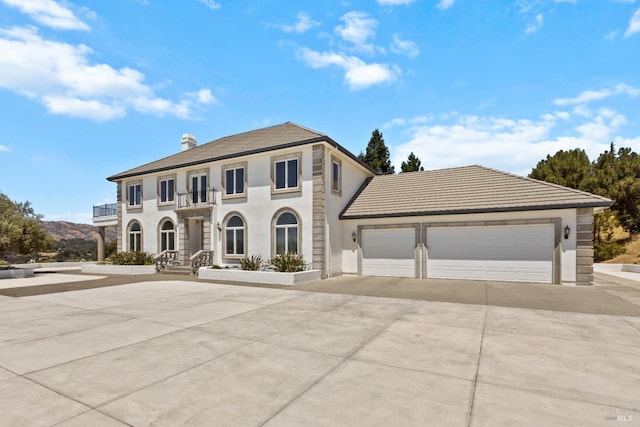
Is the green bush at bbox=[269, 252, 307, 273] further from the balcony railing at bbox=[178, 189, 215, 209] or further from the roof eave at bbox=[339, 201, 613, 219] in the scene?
the balcony railing at bbox=[178, 189, 215, 209]

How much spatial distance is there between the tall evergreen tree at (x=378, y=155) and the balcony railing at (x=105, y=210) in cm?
2207

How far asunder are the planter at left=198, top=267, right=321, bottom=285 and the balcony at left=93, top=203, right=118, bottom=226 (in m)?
13.4

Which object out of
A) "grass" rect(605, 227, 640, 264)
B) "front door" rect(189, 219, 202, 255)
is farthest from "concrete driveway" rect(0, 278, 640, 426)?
"grass" rect(605, 227, 640, 264)

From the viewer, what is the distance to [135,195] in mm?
22438

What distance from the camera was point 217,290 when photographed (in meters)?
11.5

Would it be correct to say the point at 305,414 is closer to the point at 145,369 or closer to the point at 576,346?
the point at 145,369

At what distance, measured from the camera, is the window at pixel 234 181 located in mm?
17594

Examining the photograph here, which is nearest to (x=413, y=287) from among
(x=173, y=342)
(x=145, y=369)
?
(x=173, y=342)

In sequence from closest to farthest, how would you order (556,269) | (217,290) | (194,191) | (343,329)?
1. (343,329)
2. (217,290)
3. (556,269)
4. (194,191)

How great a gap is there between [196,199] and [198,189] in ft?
2.00

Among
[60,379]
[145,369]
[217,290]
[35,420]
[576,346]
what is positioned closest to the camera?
[35,420]

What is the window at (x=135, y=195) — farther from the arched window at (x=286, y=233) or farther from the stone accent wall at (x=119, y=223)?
the arched window at (x=286, y=233)

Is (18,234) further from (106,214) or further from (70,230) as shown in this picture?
(70,230)

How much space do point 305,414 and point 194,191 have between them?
18.0 meters
